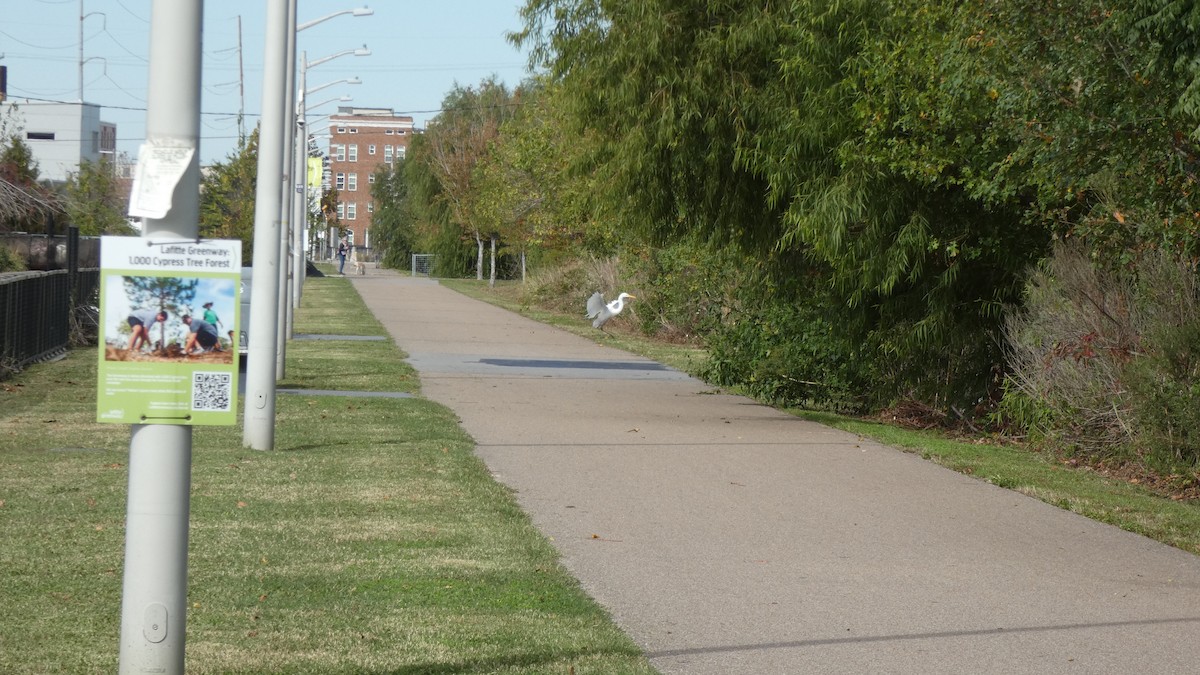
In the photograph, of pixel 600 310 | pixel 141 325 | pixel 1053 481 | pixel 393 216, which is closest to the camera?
pixel 141 325

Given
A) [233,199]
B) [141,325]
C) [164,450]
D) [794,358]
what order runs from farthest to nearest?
[233,199] → [794,358] → [164,450] → [141,325]

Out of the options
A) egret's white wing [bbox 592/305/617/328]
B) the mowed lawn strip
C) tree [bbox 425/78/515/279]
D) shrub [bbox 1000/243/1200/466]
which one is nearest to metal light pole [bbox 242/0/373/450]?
the mowed lawn strip

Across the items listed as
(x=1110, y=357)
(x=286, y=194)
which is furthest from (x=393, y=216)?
(x=1110, y=357)

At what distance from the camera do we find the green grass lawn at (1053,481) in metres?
10.7

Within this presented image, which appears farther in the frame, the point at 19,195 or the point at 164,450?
the point at 19,195

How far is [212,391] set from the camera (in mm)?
4707

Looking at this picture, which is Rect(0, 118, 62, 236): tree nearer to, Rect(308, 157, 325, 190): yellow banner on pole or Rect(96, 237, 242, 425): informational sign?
Rect(308, 157, 325, 190): yellow banner on pole

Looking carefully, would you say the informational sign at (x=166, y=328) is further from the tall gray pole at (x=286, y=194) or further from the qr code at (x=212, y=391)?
the tall gray pole at (x=286, y=194)

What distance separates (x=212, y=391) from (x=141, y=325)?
303mm

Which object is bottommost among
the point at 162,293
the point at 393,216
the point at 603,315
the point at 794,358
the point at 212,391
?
the point at 794,358

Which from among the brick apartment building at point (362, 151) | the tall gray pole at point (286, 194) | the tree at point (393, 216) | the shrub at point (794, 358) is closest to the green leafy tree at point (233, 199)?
the tall gray pole at point (286, 194)

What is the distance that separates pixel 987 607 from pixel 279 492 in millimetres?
5020

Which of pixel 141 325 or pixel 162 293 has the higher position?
pixel 162 293

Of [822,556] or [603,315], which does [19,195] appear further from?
[822,556]
